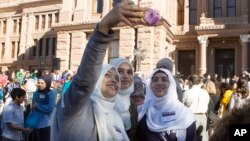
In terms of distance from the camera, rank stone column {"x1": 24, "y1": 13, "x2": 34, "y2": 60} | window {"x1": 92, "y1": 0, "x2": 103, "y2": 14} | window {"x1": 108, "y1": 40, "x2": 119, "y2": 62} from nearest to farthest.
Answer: window {"x1": 108, "y1": 40, "x2": 119, "y2": 62}, window {"x1": 92, "y1": 0, "x2": 103, "y2": 14}, stone column {"x1": 24, "y1": 13, "x2": 34, "y2": 60}

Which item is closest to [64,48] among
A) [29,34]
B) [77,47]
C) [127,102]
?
[77,47]

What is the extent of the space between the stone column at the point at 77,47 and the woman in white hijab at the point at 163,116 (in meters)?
23.8

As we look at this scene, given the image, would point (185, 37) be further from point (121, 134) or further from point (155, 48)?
point (121, 134)

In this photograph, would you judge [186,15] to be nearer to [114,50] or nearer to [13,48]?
[114,50]

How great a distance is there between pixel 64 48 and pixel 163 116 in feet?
83.0

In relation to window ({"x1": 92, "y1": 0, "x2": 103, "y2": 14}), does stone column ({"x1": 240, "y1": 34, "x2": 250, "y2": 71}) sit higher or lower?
lower

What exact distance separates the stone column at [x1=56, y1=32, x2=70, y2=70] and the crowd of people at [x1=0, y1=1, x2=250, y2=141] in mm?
21758

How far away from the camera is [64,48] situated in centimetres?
2839

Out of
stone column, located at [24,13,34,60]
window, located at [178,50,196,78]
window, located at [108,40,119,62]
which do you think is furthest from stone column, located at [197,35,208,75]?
stone column, located at [24,13,34,60]

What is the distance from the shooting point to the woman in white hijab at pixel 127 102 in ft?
12.1

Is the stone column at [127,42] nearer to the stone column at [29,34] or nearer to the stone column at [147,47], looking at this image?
the stone column at [147,47]

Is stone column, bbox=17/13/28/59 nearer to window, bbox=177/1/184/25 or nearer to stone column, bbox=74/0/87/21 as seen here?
stone column, bbox=74/0/87/21

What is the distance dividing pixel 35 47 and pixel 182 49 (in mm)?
16841

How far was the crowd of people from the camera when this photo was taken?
2.22 meters
